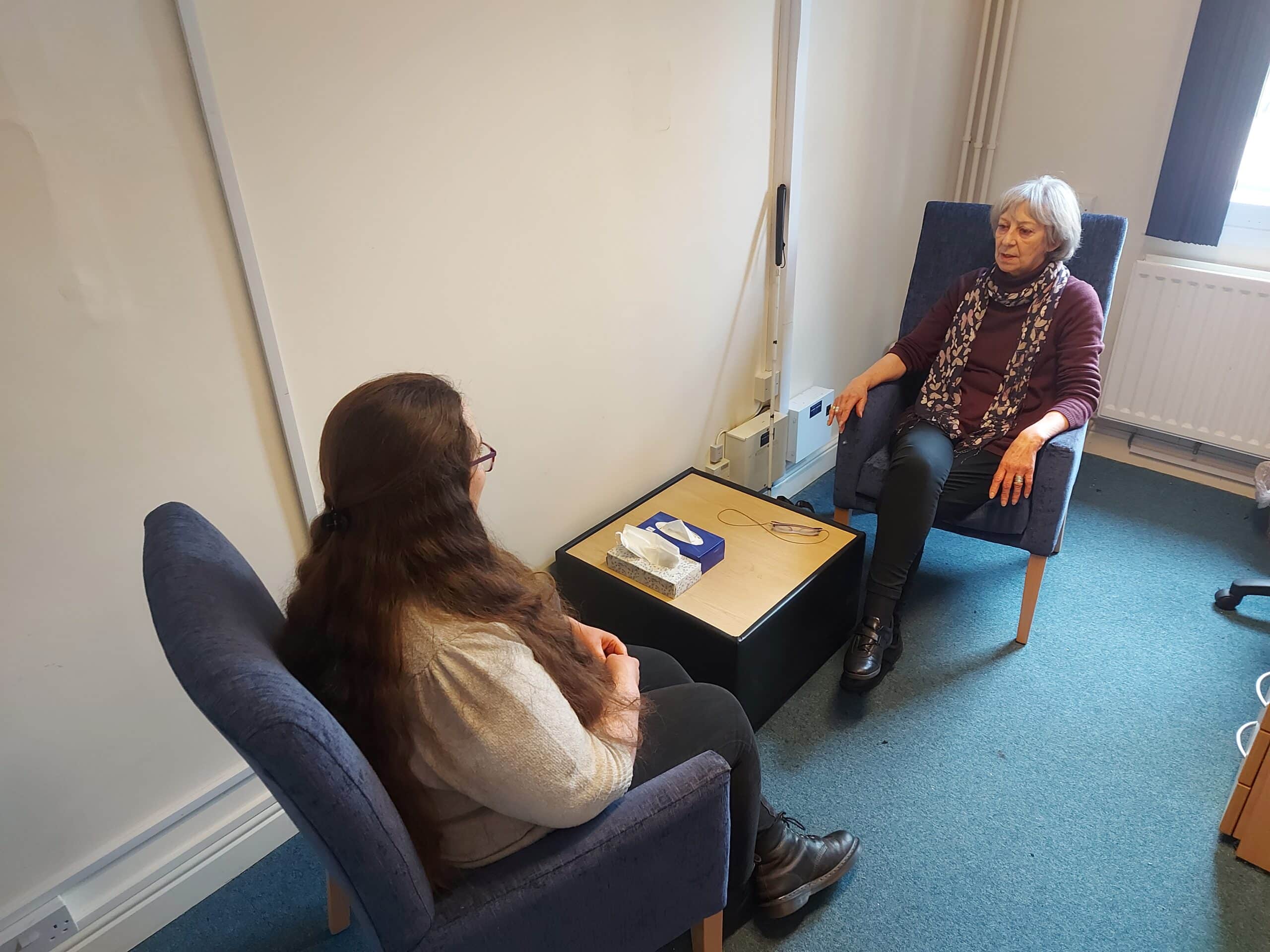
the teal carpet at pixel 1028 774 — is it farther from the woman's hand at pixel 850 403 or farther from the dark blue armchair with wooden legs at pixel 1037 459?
the woman's hand at pixel 850 403

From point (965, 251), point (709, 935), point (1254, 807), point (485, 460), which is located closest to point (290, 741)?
point (485, 460)

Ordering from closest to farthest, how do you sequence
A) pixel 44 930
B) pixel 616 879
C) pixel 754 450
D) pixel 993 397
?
1. pixel 616 879
2. pixel 44 930
3. pixel 993 397
4. pixel 754 450

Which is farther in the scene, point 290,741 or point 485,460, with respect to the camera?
point 485,460

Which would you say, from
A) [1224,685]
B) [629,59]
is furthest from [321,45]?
[1224,685]

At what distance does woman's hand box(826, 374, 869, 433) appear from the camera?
207 centimetres

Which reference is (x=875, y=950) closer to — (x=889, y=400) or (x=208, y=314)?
(x=889, y=400)

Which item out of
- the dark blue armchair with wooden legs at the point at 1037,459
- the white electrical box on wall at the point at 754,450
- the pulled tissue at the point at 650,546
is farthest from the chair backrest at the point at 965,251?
the pulled tissue at the point at 650,546

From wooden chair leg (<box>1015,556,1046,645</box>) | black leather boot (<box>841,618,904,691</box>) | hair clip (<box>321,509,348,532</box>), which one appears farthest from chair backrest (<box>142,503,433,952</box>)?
wooden chair leg (<box>1015,556,1046,645</box>)

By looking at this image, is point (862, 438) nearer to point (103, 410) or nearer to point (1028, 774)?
point (1028, 774)

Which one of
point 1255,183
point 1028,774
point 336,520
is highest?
point 1255,183

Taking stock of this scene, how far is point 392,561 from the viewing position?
0.90m

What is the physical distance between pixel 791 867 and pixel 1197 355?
6.75 ft

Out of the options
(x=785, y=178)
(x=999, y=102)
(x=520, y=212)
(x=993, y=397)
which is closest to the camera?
(x=520, y=212)

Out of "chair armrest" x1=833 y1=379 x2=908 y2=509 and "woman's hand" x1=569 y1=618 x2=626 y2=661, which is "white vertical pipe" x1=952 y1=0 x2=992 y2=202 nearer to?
"chair armrest" x1=833 y1=379 x2=908 y2=509
